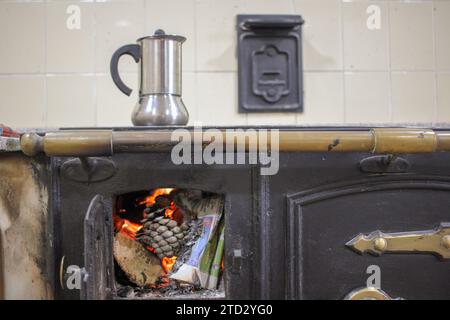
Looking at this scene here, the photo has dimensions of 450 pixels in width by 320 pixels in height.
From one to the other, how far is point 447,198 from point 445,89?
2.10 feet

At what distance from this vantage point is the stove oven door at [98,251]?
84 cm

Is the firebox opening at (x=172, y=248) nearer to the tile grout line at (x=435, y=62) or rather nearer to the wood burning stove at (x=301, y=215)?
the wood burning stove at (x=301, y=215)

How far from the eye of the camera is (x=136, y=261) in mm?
1038

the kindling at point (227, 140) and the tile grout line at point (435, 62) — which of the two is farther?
the tile grout line at point (435, 62)

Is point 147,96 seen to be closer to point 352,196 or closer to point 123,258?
point 123,258

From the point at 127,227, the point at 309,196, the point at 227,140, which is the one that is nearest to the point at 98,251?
the point at 127,227

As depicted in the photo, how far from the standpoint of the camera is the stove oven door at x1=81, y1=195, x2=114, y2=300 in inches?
33.1

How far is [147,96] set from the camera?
1057 millimetres

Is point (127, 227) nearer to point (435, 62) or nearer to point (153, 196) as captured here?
point (153, 196)

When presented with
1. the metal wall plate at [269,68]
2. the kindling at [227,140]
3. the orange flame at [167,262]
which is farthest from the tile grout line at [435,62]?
the orange flame at [167,262]

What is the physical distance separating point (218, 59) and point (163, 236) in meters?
0.67

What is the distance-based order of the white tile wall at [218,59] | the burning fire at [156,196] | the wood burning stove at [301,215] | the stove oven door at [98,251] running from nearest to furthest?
the stove oven door at [98,251], the wood burning stove at [301,215], the burning fire at [156,196], the white tile wall at [218,59]

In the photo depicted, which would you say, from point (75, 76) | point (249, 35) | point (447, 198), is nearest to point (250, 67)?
point (249, 35)

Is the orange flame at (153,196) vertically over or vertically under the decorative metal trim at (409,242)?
over
